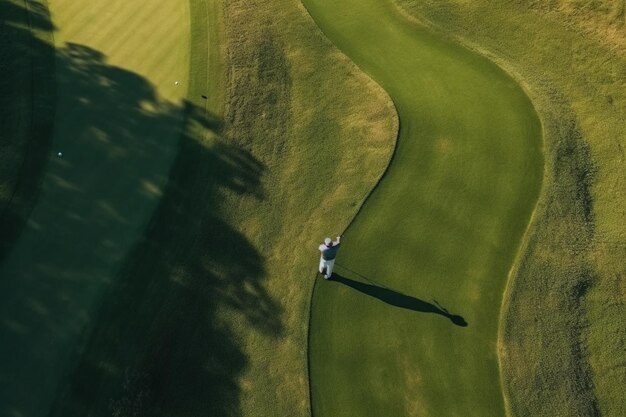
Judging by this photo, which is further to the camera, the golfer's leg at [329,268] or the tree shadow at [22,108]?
the tree shadow at [22,108]

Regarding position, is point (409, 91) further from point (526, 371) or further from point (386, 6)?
point (526, 371)

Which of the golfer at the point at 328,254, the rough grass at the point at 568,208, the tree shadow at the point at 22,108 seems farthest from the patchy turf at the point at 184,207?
the rough grass at the point at 568,208

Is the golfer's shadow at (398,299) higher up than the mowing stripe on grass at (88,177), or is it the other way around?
the golfer's shadow at (398,299)

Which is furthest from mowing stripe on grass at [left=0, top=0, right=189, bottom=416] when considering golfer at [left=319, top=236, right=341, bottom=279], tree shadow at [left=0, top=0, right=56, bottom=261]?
golfer at [left=319, top=236, right=341, bottom=279]

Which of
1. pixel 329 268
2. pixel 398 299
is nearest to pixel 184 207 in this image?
pixel 329 268

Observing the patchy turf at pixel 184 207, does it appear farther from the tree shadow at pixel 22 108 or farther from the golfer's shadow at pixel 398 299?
the golfer's shadow at pixel 398 299

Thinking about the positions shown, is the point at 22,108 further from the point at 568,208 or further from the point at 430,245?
the point at 568,208

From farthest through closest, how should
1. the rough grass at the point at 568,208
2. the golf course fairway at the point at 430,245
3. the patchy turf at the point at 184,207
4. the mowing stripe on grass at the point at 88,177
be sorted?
the mowing stripe on grass at the point at 88,177, the rough grass at the point at 568,208, the golf course fairway at the point at 430,245, the patchy turf at the point at 184,207
